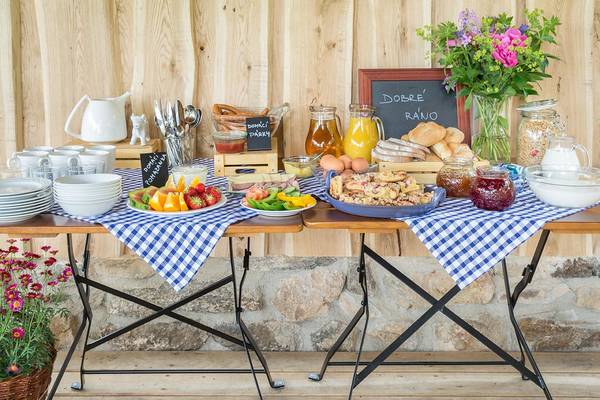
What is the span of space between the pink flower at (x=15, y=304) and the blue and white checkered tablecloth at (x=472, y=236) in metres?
1.32

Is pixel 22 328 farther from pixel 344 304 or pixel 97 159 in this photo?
pixel 344 304

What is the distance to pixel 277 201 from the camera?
7.26ft

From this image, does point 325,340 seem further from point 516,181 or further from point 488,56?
point 488,56

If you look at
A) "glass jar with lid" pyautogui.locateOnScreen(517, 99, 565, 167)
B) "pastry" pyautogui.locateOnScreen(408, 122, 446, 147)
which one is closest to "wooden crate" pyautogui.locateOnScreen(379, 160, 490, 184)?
"pastry" pyautogui.locateOnScreen(408, 122, 446, 147)

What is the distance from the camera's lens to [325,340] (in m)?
3.12

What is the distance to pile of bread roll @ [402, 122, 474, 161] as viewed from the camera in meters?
2.54

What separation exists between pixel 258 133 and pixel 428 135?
0.62 metres

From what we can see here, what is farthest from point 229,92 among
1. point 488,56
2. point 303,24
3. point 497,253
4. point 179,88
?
point 497,253

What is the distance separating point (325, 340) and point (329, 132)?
→ 96 centimetres

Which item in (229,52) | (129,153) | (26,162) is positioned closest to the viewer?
(26,162)

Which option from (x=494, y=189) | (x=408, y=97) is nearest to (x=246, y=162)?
(x=408, y=97)

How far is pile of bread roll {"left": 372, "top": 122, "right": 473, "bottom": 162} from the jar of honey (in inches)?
9.4

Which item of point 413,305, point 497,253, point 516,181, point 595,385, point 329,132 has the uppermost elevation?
point 329,132

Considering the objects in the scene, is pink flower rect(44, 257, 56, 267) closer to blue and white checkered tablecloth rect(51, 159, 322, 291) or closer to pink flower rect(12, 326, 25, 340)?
pink flower rect(12, 326, 25, 340)
